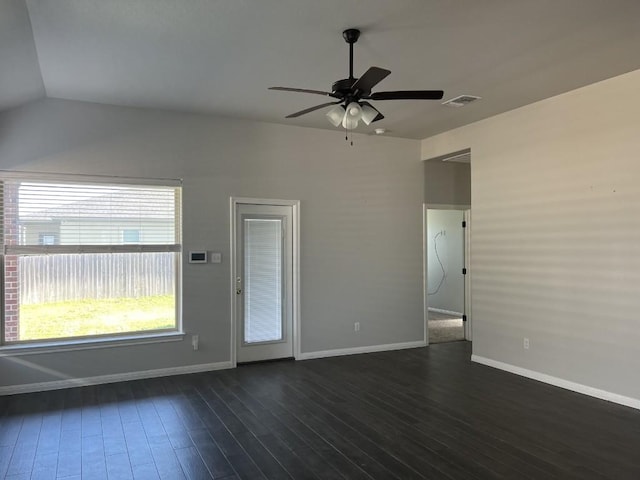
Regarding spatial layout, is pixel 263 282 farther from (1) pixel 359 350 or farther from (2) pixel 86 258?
(2) pixel 86 258

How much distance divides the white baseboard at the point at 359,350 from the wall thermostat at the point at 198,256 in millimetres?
1729

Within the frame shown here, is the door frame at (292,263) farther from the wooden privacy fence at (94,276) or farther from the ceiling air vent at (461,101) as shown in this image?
the ceiling air vent at (461,101)

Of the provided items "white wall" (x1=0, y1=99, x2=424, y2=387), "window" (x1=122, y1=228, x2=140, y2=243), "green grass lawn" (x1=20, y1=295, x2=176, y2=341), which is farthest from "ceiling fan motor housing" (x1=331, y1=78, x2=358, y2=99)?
"green grass lawn" (x1=20, y1=295, x2=176, y2=341)

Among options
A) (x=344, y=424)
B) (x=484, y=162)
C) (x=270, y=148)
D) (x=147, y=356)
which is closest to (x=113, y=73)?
(x=270, y=148)

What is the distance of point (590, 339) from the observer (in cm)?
434

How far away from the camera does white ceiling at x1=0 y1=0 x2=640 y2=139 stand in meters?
2.88

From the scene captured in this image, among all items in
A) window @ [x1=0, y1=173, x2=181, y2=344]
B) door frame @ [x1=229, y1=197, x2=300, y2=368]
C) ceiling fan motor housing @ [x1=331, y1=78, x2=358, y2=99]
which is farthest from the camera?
door frame @ [x1=229, y1=197, x2=300, y2=368]

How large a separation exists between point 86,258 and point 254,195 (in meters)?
1.95

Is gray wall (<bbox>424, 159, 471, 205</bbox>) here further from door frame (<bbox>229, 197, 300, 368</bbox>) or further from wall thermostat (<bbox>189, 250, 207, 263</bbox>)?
wall thermostat (<bbox>189, 250, 207, 263</bbox>)

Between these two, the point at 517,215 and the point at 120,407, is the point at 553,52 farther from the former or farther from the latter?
the point at 120,407

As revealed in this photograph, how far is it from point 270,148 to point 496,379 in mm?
3691

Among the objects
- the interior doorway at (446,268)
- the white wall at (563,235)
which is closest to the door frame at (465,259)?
the white wall at (563,235)

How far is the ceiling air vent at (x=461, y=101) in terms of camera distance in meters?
4.62

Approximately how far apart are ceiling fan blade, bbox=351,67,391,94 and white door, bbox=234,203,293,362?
285 centimetres
